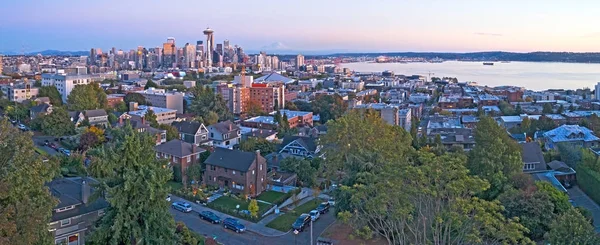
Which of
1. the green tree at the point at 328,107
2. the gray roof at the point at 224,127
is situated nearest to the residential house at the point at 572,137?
the green tree at the point at 328,107

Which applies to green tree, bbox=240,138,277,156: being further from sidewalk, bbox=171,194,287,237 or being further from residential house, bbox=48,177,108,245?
residential house, bbox=48,177,108,245

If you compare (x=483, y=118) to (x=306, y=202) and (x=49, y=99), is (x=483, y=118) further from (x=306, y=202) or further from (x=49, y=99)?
(x=49, y=99)

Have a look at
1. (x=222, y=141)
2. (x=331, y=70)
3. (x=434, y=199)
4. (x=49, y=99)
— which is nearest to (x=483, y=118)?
(x=434, y=199)

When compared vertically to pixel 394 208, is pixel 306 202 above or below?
below

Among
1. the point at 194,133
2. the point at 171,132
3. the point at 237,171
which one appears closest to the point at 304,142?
the point at 237,171

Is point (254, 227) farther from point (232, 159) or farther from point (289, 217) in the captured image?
point (232, 159)

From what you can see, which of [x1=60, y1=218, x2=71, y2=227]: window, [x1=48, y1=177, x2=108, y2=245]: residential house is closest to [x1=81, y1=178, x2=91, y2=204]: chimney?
[x1=48, y1=177, x2=108, y2=245]: residential house
